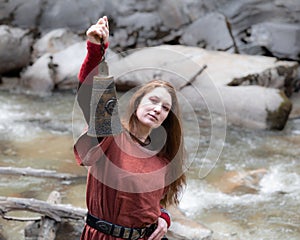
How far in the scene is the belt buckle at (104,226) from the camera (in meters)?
1.92

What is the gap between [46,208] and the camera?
3330 millimetres

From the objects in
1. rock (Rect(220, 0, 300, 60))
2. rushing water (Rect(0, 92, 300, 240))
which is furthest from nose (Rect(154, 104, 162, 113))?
rock (Rect(220, 0, 300, 60))

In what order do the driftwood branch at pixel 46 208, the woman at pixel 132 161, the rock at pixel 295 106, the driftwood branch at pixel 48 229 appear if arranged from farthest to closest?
the rock at pixel 295 106 < the driftwood branch at pixel 46 208 < the driftwood branch at pixel 48 229 < the woman at pixel 132 161

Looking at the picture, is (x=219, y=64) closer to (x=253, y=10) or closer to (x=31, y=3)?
(x=253, y=10)

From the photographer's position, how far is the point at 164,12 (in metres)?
10.9

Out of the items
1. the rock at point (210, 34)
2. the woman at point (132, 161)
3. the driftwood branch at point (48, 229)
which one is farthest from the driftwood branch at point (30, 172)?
the rock at point (210, 34)

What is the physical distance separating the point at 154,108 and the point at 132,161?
22cm

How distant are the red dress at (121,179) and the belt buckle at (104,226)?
0.06 ft

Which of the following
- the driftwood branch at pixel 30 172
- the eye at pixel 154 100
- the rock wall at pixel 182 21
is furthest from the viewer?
the rock wall at pixel 182 21

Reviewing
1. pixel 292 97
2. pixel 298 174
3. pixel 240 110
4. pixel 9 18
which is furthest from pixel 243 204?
pixel 9 18

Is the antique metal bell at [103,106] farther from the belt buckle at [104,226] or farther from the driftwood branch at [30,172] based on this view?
the driftwood branch at [30,172]

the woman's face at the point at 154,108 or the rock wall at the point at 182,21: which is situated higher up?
the woman's face at the point at 154,108

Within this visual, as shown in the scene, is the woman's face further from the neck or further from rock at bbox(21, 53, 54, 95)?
rock at bbox(21, 53, 54, 95)

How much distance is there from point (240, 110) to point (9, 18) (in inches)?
222
